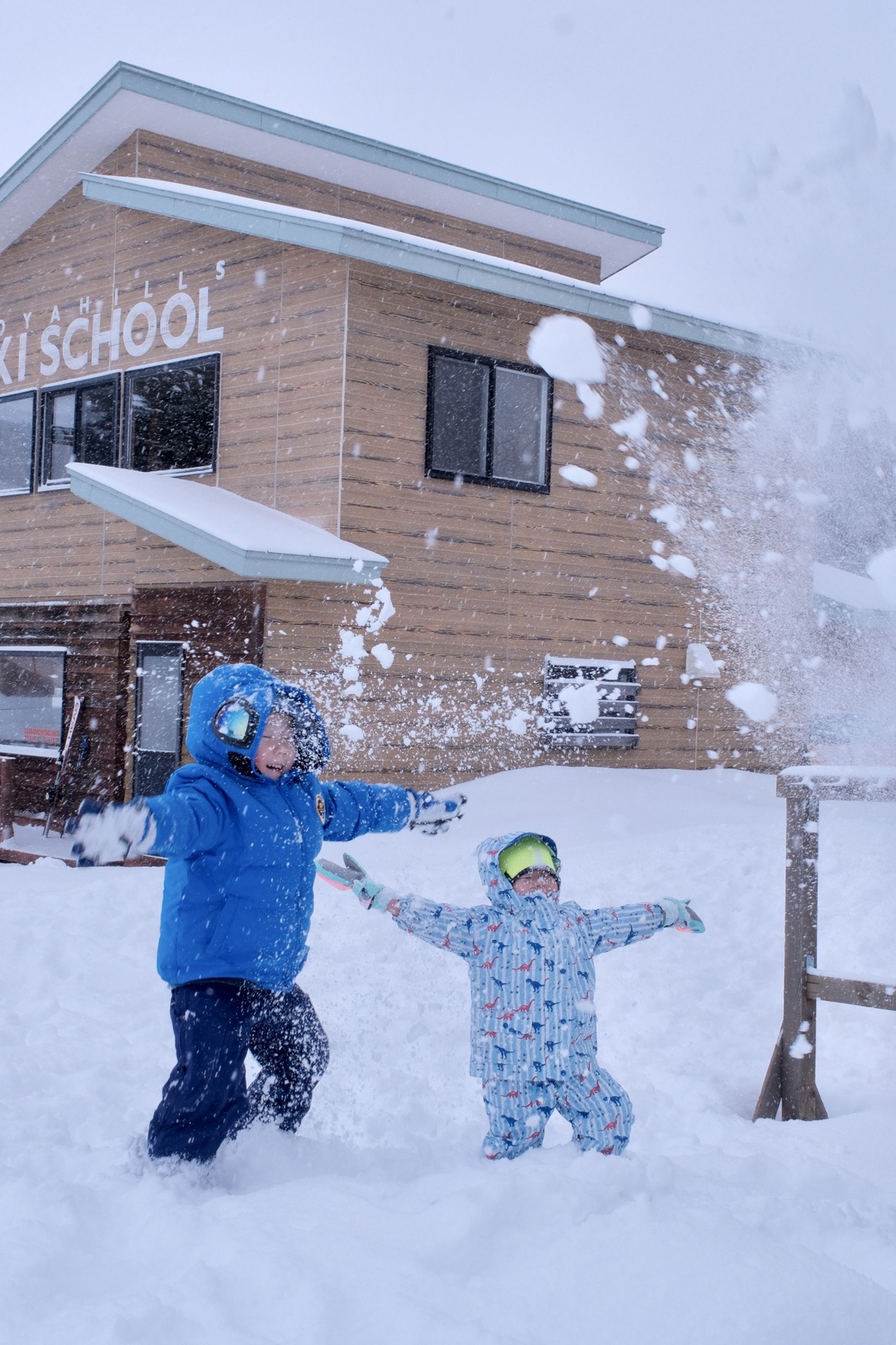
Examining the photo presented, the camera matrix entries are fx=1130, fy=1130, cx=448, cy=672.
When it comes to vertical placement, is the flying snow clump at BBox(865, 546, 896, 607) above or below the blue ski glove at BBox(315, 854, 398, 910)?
above

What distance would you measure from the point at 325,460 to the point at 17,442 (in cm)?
572

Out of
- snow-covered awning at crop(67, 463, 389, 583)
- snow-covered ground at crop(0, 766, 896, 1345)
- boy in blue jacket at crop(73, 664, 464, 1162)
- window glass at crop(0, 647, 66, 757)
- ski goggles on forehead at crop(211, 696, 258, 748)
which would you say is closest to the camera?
snow-covered ground at crop(0, 766, 896, 1345)

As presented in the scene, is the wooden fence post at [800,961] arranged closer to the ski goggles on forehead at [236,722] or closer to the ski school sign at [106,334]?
the ski goggles on forehead at [236,722]

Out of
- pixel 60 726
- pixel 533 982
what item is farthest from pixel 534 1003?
pixel 60 726

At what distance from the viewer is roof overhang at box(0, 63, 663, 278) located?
1187 cm

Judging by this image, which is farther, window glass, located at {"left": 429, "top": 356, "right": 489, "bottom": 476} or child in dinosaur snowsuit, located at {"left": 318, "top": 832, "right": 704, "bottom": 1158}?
window glass, located at {"left": 429, "top": 356, "right": 489, "bottom": 476}

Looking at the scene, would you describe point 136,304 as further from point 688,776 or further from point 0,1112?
point 0,1112

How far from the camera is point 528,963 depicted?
3.70m

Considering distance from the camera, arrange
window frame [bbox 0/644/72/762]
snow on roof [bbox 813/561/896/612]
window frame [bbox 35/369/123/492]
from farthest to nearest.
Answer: window frame [bbox 0/644/72/762] < snow on roof [bbox 813/561/896/612] < window frame [bbox 35/369/123/492]

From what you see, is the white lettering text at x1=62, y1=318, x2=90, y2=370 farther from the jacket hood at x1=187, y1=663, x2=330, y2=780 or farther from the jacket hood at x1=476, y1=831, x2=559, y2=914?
the jacket hood at x1=476, y1=831, x2=559, y2=914

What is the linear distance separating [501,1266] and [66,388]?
1205 cm

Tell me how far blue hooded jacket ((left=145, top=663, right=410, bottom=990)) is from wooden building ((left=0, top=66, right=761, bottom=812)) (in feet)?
16.8

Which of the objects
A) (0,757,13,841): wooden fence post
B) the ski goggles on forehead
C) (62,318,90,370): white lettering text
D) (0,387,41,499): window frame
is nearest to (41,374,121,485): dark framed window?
(0,387,41,499): window frame

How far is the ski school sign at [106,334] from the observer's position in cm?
1127
